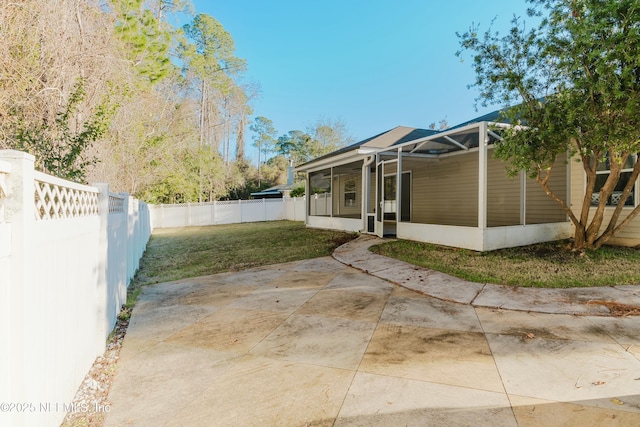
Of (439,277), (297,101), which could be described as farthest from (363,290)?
(297,101)

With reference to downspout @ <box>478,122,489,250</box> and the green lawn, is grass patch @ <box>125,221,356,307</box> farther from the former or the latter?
downspout @ <box>478,122,489,250</box>

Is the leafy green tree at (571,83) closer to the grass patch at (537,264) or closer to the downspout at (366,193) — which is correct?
the grass patch at (537,264)

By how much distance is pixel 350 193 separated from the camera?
14.8 meters

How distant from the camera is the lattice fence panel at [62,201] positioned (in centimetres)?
180

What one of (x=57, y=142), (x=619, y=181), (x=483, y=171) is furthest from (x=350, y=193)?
(x=57, y=142)

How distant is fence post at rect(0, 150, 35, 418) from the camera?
4.40ft

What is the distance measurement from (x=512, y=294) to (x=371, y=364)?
3.06 metres

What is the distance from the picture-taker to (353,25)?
24.7 metres

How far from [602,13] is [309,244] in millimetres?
7848

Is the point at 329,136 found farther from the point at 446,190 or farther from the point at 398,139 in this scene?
the point at 446,190

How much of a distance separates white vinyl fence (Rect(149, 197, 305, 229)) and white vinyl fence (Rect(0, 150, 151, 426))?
17.3 metres

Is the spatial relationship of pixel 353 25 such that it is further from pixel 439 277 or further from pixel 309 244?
pixel 439 277

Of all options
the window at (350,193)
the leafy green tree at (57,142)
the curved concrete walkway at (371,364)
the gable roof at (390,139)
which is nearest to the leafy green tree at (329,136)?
the window at (350,193)

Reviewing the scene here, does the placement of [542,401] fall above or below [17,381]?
below
